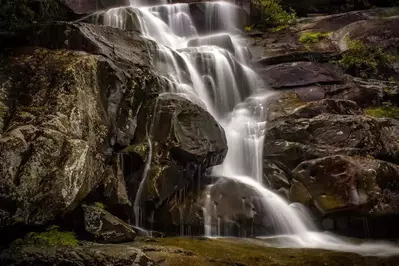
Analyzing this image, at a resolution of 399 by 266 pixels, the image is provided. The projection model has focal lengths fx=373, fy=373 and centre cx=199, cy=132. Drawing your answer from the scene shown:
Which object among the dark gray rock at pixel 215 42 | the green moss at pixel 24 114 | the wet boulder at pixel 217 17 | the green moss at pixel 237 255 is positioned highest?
Result: the wet boulder at pixel 217 17

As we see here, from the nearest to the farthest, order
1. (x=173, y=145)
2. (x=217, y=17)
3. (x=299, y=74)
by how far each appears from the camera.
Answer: (x=173, y=145) < (x=299, y=74) < (x=217, y=17)

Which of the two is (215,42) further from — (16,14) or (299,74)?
(16,14)

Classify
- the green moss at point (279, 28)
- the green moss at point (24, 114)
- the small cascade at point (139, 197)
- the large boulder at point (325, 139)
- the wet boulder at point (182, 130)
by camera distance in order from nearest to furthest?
the green moss at point (24, 114)
the small cascade at point (139, 197)
the wet boulder at point (182, 130)
the large boulder at point (325, 139)
the green moss at point (279, 28)

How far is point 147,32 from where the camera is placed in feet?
43.8

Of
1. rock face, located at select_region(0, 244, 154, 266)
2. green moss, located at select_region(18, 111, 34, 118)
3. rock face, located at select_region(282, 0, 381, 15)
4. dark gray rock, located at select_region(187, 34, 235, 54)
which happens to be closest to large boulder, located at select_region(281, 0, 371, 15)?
rock face, located at select_region(282, 0, 381, 15)

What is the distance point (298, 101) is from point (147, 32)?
5.86 metres

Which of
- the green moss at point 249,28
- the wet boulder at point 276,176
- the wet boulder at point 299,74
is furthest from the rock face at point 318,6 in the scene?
the wet boulder at point 276,176

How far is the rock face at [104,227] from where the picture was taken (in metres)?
5.62

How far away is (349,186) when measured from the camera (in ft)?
25.1

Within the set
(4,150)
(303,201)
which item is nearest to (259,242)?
(303,201)

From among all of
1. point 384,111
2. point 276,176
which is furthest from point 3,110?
point 384,111

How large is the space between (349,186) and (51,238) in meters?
5.70

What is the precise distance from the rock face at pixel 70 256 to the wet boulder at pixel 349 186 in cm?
449

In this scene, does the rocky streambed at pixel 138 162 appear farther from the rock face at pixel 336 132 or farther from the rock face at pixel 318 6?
the rock face at pixel 318 6
